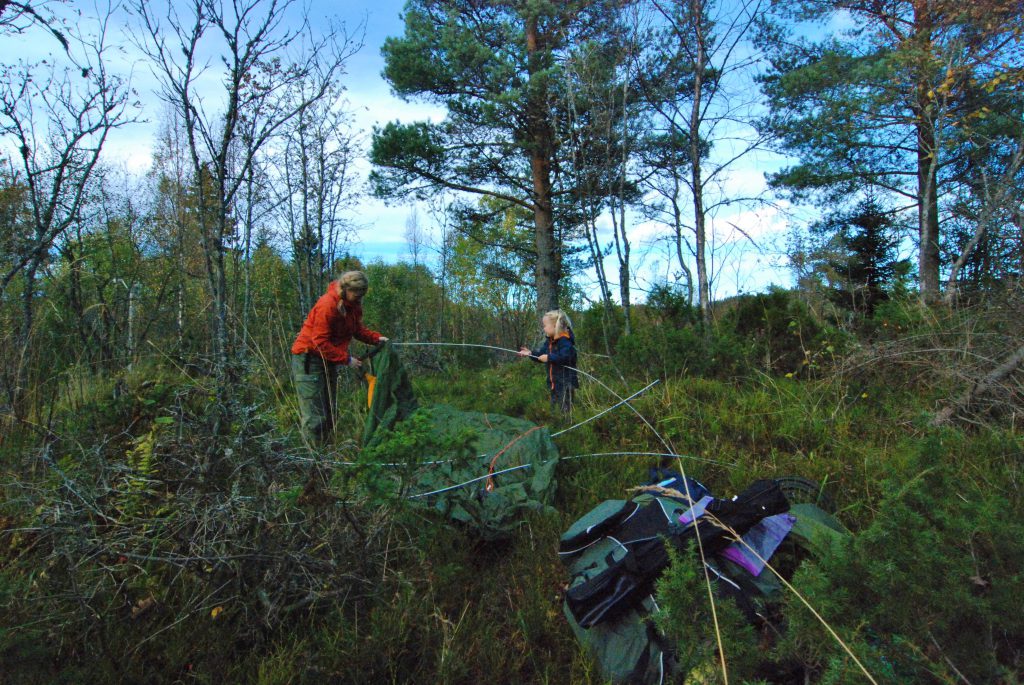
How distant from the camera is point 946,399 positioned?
4.05 m

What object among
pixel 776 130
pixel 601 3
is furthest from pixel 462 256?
pixel 776 130

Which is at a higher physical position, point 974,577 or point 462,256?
point 462,256

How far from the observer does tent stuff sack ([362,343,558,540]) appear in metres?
2.31

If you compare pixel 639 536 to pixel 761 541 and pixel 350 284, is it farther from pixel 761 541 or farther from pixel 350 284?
pixel 350 284

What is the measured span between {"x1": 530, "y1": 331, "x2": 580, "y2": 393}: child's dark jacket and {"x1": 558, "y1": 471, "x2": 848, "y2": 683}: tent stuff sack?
2939 mm

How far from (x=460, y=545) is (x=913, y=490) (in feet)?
6.65

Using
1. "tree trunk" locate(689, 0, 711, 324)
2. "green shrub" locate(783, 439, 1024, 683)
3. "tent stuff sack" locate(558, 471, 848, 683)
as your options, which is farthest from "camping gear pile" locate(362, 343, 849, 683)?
"tree trunk" locate(689, 0, 711, 324)

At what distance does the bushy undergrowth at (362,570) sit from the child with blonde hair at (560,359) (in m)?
1.87

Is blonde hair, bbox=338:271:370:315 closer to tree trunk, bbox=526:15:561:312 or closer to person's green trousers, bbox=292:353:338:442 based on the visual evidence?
person's green trousers, bbox=292:353:338:442

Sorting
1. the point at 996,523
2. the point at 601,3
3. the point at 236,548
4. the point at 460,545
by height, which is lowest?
the point at 460,545

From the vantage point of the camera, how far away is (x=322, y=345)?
14.2 feet

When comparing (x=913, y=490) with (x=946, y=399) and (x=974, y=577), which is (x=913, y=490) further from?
(x=946, y=399)

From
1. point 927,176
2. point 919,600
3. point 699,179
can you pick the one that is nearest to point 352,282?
point 919,600

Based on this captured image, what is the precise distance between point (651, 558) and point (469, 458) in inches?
34.2
